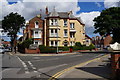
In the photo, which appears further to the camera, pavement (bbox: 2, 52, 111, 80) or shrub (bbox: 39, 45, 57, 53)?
shrub (bbox: 39, 45, 57, 53)

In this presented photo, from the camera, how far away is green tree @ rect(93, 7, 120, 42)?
146 feet

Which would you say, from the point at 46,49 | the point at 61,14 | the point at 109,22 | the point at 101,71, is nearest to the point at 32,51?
the point at 46,49

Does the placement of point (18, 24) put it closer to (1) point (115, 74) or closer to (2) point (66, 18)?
(2) point (66, 18)

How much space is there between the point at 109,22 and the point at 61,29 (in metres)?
12.5

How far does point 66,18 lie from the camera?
46625 millimetres

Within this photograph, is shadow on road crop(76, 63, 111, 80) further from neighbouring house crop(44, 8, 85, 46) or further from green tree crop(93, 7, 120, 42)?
green tree crop(93, 7, 120, 42)

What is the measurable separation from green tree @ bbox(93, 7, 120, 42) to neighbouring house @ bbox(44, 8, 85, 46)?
5.94 metres

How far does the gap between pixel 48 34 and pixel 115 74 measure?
36654mm

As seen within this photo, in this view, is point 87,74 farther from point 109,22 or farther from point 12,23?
point 12,23

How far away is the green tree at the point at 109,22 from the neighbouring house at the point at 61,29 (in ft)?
19.5

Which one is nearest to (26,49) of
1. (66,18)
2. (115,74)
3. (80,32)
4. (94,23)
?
(66,18)

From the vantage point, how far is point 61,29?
152 feet

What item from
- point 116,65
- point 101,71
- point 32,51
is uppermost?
point 116,65

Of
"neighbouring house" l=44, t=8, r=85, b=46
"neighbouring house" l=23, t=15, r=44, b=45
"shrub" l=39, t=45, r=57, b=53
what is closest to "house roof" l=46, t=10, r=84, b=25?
"neighbouring house" l=44, t=8, r=85, b=46
